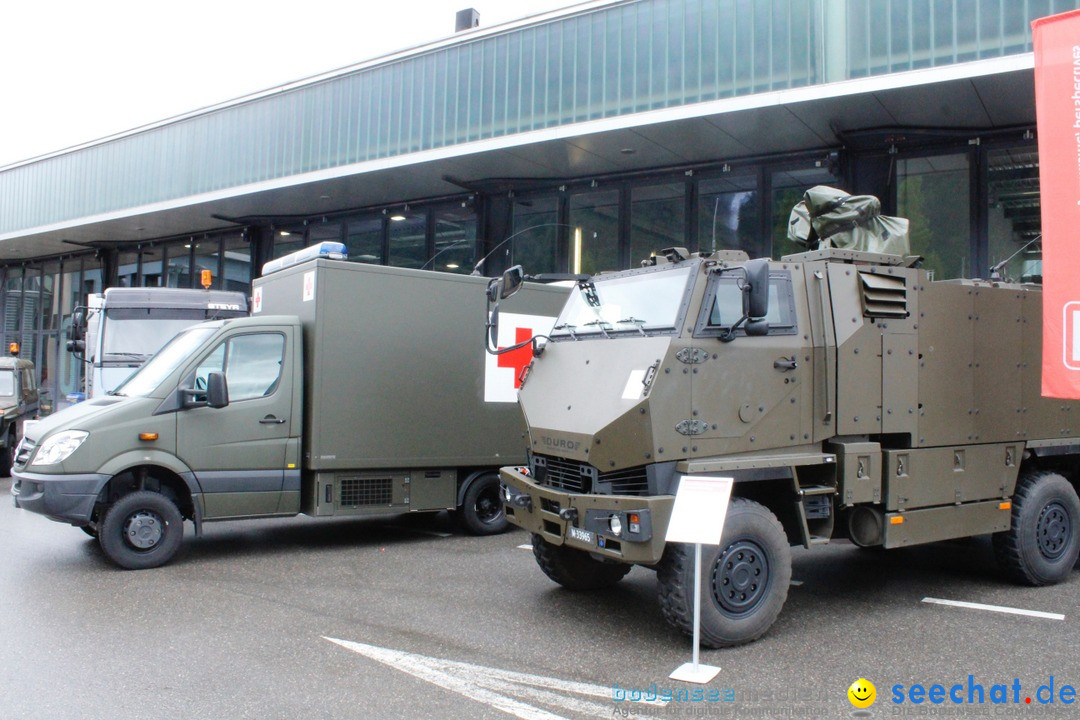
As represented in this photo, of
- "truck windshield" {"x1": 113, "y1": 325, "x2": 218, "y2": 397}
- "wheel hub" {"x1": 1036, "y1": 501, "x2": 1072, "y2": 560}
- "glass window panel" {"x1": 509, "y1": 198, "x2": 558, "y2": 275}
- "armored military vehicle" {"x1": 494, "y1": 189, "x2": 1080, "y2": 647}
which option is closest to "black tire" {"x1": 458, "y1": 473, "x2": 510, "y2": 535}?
"armored military vehicle" {"x1": 494, "y1": 189, "x2": 1080, "y2": 647}

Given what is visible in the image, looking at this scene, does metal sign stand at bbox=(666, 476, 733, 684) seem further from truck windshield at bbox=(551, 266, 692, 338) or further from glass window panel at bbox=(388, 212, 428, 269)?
glass window panel at bbox=(388, 212, 428, 269)

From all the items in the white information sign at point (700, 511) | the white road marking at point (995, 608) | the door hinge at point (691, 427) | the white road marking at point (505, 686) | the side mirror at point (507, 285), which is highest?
the side mirror at point (507, 285)

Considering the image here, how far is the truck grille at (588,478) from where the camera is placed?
19.6 ft

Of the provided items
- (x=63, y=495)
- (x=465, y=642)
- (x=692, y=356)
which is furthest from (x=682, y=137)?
(x=63, y=495)

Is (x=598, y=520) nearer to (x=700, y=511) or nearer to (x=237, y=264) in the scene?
(x=700, y=511)

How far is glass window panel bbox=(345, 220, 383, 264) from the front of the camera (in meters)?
18.7

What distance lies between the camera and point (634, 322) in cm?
643

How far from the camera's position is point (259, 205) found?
62.0 ft

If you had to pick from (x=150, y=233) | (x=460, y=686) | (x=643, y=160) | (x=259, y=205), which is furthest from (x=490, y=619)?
(x=150, y=233)

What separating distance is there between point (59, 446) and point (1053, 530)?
8837 millimetres

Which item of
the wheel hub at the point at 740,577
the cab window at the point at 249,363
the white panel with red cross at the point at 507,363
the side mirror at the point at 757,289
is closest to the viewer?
the wheel hub at the point at 740,577

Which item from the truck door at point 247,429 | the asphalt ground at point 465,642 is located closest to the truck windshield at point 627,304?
the asphalt ground at point 465,642

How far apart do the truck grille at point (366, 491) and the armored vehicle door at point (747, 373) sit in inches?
170

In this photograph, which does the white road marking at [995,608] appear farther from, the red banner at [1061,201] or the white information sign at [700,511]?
the white information sign at [700,511]
